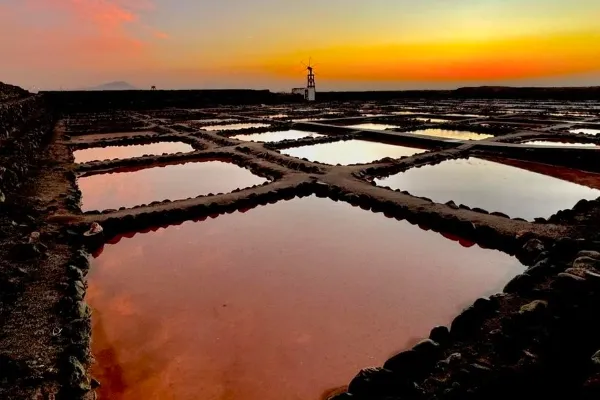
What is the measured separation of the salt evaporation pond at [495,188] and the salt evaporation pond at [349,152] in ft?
5.47

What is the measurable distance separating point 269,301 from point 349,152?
7.91 m

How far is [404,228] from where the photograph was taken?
529 cm

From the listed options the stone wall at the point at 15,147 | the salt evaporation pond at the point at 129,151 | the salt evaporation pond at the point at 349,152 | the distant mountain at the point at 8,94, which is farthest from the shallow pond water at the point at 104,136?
the salt evaporation pond at the point at 349,152

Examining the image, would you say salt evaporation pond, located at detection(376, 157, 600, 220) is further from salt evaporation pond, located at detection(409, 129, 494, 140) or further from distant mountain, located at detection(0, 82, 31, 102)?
distant mountain, located at detection(0, 82, 31, 102)

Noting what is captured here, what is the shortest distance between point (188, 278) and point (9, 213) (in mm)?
3354

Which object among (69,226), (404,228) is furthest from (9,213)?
(404,228)

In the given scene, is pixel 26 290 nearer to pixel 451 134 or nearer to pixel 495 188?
pixel 495 188

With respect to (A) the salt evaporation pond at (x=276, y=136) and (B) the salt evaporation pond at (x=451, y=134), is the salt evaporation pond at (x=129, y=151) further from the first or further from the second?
(B) the salt evaporation pond at (x=451, y=134)

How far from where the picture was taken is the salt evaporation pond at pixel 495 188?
6154 millimetres

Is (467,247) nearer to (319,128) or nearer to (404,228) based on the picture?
(404,228)

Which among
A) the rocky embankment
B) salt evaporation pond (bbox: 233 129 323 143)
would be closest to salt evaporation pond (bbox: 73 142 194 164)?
salt evaporation pond (bbox: 233 129 323 143)

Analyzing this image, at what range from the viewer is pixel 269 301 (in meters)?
3.55

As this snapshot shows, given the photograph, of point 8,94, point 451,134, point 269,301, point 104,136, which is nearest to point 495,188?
point 269,301

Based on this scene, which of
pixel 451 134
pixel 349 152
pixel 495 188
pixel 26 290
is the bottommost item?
pixel 26 290
